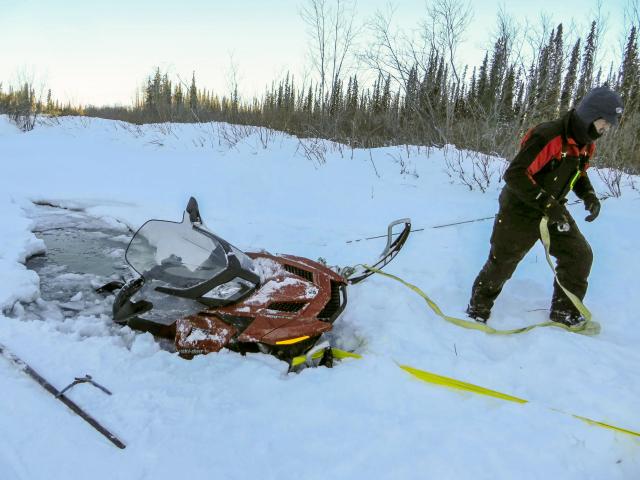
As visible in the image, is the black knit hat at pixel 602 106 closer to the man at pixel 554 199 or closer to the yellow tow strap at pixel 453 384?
the man at pixel 554 199

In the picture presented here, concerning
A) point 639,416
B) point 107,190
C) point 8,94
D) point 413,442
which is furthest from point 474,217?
point 8,94

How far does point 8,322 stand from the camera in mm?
3100

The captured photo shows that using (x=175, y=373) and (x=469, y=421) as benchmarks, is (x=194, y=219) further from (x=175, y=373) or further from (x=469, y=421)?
(x=469, y=421)

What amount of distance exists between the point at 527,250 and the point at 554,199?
47 centimetres

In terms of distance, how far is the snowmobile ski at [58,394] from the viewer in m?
2.12

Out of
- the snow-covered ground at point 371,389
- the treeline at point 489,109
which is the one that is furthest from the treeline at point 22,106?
the snow-covered ground at point 371,389

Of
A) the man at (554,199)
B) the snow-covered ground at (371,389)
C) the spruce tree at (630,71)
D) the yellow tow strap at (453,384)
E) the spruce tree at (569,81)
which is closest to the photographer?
the snow-covered ground at (371,389)

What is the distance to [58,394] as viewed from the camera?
7.75 feet

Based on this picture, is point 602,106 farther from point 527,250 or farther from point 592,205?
point 527,250

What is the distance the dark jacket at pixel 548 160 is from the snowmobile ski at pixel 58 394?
2833mm

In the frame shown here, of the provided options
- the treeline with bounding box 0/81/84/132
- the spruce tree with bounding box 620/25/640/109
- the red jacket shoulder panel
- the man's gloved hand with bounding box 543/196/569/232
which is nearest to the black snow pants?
the man's gloved hand with bounding box 543/196/569/232

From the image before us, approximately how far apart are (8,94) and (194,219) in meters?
24.1

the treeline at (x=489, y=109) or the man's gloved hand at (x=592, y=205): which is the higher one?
the treeline at (x=489, y=109)

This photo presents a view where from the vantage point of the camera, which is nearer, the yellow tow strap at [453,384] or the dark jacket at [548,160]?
the yellow tow strap at [453,384]
